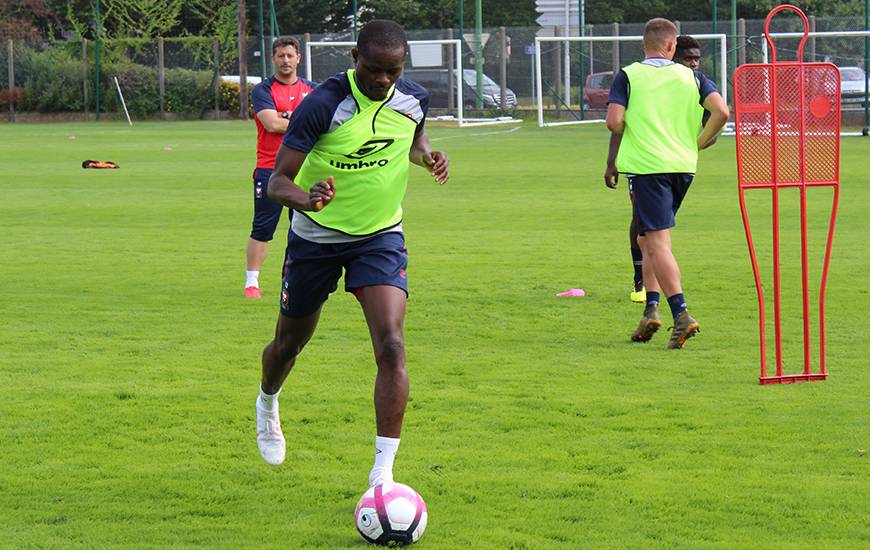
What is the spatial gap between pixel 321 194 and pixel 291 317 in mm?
875

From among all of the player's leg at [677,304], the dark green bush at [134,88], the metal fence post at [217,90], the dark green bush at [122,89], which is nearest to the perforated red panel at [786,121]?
the player's leg at [677,304]

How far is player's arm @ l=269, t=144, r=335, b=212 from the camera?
18.4 feet

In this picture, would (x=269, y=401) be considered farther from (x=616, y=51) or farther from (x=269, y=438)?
(x=616, y=51)

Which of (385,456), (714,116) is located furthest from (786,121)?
(385,456)

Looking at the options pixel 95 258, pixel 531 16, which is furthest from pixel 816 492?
pixel 531 16

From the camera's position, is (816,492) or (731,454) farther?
(731,454)

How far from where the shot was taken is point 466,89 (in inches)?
1839

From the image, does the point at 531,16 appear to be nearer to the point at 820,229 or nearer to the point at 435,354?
the point at 820,229

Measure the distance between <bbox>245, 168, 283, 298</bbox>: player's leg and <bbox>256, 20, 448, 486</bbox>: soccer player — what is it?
5407 mm

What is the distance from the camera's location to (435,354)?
30.5 ft

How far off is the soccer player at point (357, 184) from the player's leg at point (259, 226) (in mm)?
5407

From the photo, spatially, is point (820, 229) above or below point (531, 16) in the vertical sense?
below

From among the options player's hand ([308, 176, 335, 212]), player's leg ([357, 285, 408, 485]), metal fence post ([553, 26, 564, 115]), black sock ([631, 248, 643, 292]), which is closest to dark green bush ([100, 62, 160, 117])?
metal fence post ([553, 26, 564, 115])

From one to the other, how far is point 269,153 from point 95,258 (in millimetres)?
3763
